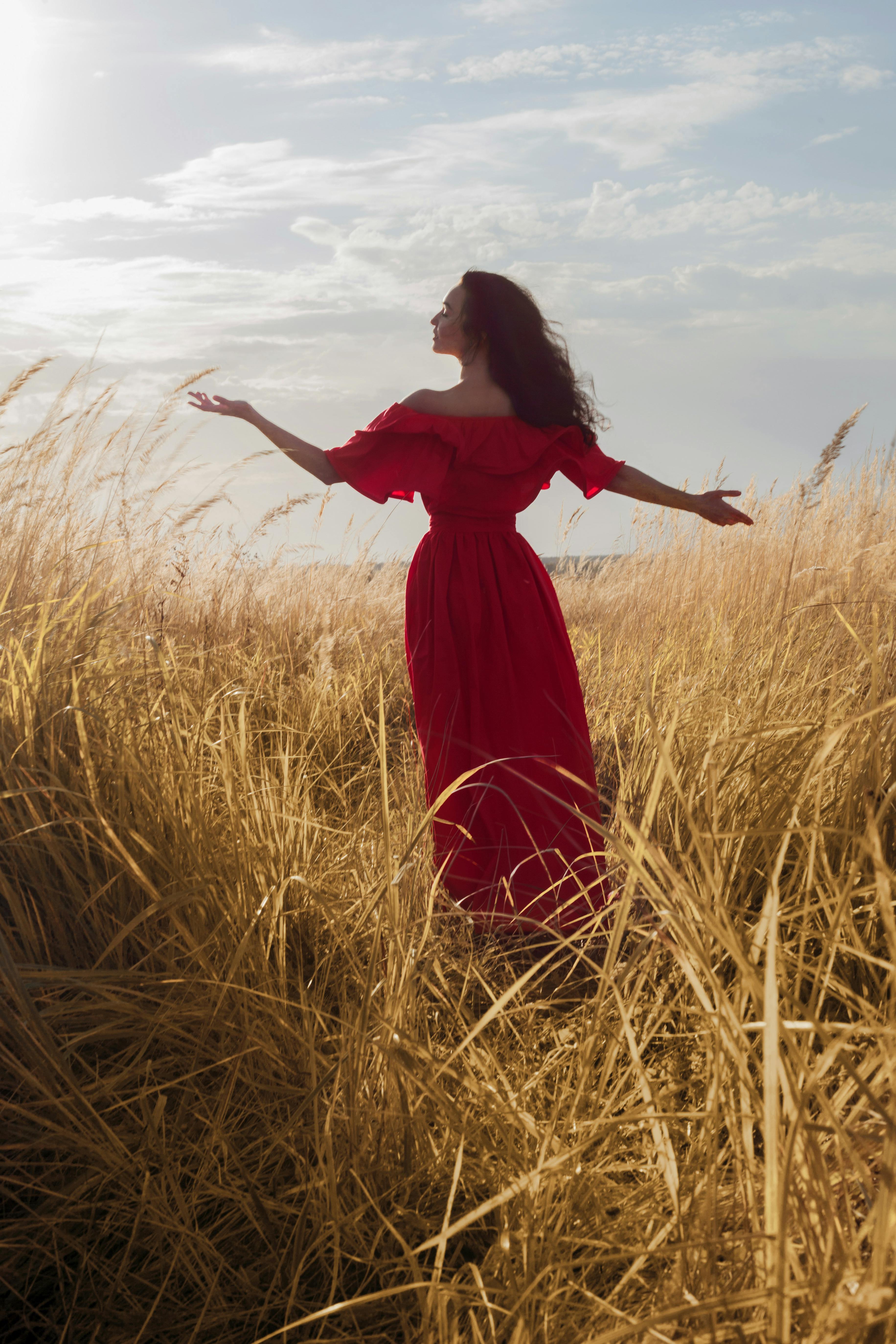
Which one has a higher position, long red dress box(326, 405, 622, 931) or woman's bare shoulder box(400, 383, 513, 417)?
woman's bare shoulder box(400, 383, 513, 417)

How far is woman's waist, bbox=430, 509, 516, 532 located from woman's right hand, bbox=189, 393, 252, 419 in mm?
550

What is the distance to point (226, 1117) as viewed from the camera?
3.76 ft

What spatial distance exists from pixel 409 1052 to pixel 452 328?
204cm

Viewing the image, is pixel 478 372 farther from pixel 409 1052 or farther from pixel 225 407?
pixel 409 1052

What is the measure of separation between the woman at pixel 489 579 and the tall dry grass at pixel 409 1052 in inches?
11.0

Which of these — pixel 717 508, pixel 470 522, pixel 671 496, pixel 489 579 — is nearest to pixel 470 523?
pixel 470 522

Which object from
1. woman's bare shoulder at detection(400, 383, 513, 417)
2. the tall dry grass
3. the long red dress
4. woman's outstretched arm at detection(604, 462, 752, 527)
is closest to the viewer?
the tall dry grass

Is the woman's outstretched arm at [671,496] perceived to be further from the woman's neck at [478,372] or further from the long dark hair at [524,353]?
the woman's neck at [478,372]

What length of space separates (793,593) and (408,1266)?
3.43m

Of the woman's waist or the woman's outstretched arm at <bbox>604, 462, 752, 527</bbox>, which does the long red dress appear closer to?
the woman's waist

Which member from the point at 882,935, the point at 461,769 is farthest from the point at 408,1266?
the point at 461,769

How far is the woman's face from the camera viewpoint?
2.49 meters

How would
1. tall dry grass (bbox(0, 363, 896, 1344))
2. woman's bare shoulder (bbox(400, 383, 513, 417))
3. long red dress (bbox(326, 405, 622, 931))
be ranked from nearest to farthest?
tall dry grass (bbox(0, 363, 896, 1344))
long red dress (bbox(326, 405, 622, 931))
woman's bare shoulder (bbox(400, 383, 513, 417))

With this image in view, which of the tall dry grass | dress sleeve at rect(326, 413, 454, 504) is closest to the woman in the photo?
dress sleeve at rect(326, 413, 454, 504)
